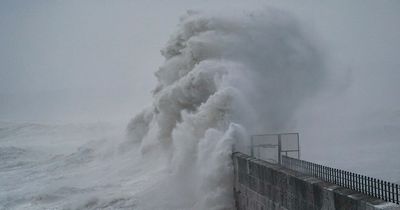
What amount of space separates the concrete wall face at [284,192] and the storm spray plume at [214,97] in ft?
3.51

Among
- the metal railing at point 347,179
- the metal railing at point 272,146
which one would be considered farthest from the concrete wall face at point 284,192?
the metal railing at point 272,146

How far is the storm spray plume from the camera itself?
13.8 metres

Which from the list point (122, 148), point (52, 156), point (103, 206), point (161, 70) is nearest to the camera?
point (103, 206)

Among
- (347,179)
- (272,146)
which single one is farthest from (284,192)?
(272,146)

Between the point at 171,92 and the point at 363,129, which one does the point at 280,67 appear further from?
the point at 363,129

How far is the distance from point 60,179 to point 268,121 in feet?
33.8

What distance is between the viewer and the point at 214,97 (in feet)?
50.5

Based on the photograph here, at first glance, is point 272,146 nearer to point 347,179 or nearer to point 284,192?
point 284,192

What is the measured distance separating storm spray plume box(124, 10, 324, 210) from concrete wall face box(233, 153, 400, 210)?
1069mm

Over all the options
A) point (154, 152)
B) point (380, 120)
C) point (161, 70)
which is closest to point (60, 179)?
point (154, 152)

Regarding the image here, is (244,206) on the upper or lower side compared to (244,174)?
lower

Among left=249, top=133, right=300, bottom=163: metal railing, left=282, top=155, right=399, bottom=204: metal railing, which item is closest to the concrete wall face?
left=282, top=155, right=399, bottom=204: metal railing

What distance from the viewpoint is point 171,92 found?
19266 millimetres

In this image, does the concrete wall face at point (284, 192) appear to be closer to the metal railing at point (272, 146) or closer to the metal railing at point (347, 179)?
the metal railing at point (347, 179)
